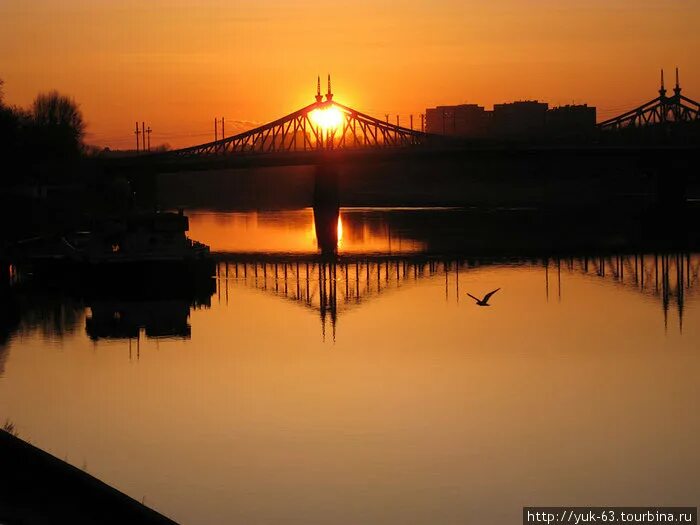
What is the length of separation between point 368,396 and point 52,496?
11.5m

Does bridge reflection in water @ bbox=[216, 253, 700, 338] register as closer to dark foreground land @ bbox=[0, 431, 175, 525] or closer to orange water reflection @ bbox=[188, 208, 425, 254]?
orange water reflection @ bbox=[188, 208, 425, 254]

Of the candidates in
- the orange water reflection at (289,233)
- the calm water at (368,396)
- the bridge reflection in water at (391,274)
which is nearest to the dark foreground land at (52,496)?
the calm water at (368,396)

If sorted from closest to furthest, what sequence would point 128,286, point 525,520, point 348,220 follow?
point 525,520
point 128,286
point 348,220

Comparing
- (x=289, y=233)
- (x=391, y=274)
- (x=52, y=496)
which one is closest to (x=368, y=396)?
(x=52, y=496)

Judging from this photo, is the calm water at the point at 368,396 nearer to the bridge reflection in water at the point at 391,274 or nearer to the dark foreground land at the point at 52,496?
the bridge reflection in water at the point at 391,274

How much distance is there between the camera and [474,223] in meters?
81.8

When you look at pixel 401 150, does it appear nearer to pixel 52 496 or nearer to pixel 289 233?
pixel 289 233

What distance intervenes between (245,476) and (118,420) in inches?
170

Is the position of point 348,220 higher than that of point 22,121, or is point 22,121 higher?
point 22,121

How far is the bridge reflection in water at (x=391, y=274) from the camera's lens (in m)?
40.7

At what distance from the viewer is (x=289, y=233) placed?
245 feet

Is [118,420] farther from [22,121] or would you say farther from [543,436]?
[22,121]

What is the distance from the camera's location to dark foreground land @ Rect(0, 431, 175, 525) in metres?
11.3

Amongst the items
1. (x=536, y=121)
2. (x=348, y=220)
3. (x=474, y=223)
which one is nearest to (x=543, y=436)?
(x=474, y=223)
